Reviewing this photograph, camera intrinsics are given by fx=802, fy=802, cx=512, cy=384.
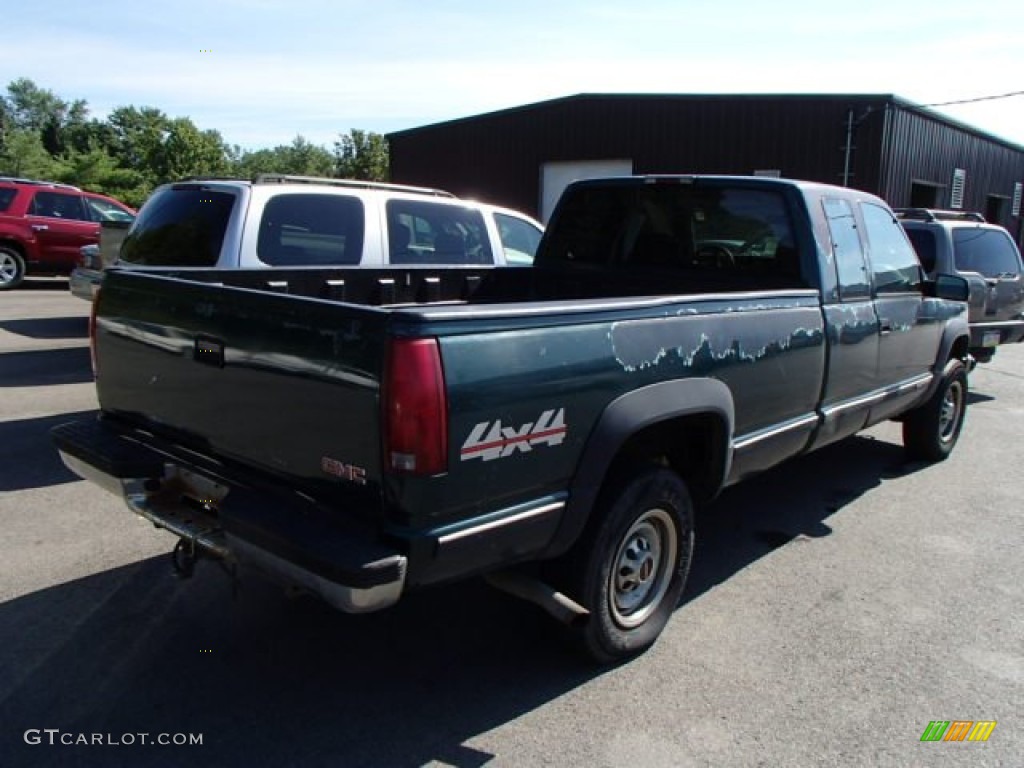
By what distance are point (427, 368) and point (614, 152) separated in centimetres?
2017

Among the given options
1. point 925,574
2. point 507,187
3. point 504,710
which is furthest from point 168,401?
point 507,187

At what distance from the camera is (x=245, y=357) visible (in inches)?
107

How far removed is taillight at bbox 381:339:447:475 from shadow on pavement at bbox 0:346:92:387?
6992mm

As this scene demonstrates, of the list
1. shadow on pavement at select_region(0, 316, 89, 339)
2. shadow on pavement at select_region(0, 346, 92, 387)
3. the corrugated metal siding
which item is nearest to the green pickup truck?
shadow on pavement at select_region(0, 346, 92, 387)

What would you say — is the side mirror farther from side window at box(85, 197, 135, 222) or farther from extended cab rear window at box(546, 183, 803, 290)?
side window at box(85, 197, 135, 222)

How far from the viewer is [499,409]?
245cm

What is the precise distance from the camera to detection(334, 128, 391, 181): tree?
166 ft

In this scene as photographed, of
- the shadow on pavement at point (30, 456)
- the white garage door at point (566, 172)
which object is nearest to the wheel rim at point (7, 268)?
the shadow on pavement at point (30, 456)

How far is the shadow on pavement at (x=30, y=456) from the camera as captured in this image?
204 inches

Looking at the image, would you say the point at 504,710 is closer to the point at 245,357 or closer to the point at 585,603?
the point at 585,603

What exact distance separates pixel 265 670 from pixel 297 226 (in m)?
3.82

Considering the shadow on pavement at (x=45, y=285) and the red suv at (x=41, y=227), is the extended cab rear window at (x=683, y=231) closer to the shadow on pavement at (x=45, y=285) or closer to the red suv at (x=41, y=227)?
the red suv at (x=41, y=227)

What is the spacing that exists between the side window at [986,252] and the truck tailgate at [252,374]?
308 inches

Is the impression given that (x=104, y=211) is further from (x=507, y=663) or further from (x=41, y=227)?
(x=507, y=663)
